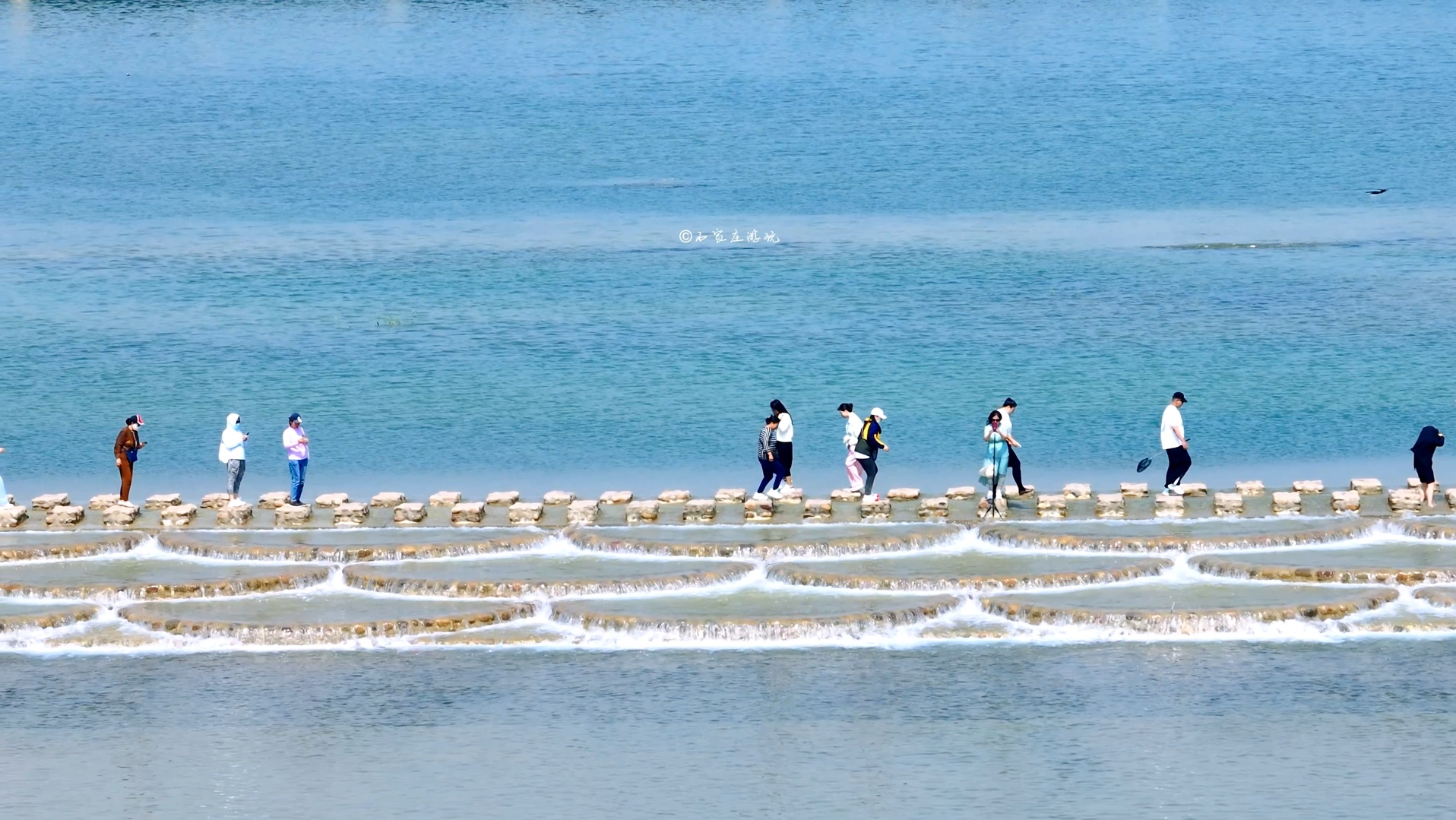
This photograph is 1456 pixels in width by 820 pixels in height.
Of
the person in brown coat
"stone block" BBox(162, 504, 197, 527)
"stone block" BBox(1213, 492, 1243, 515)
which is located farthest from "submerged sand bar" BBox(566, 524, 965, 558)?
the person in brown coat

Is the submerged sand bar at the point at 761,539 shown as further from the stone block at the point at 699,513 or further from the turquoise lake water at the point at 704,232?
the turquoise lake water at the point at 704,232

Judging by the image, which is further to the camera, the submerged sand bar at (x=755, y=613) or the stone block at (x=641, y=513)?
the stone block at (x=641, y=513)

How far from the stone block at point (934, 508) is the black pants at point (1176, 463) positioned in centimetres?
459

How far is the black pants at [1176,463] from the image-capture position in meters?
46.0

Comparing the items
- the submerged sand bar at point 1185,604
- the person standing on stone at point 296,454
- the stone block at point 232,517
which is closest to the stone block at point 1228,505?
the submerged sand bar at point 1185,604

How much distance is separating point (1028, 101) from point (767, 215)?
33314mm

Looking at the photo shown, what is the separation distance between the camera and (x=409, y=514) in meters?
46.4

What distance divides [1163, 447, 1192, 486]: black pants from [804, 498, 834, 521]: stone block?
6861 millimetres

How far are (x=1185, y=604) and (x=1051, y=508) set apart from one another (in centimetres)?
687

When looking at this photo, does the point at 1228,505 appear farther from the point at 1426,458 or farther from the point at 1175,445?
the point at 1426,458

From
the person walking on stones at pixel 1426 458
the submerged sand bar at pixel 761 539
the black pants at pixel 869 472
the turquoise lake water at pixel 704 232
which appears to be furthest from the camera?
the turquoise lake water at pixel 704 232

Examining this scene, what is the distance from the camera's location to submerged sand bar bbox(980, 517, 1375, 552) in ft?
140

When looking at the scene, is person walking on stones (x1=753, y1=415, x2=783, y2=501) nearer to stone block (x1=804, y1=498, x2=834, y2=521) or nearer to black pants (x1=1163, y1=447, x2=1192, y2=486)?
stone block (x1=804, y1=498, x2=834, y2=521)

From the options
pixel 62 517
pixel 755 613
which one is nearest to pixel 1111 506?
pixel 755 613
